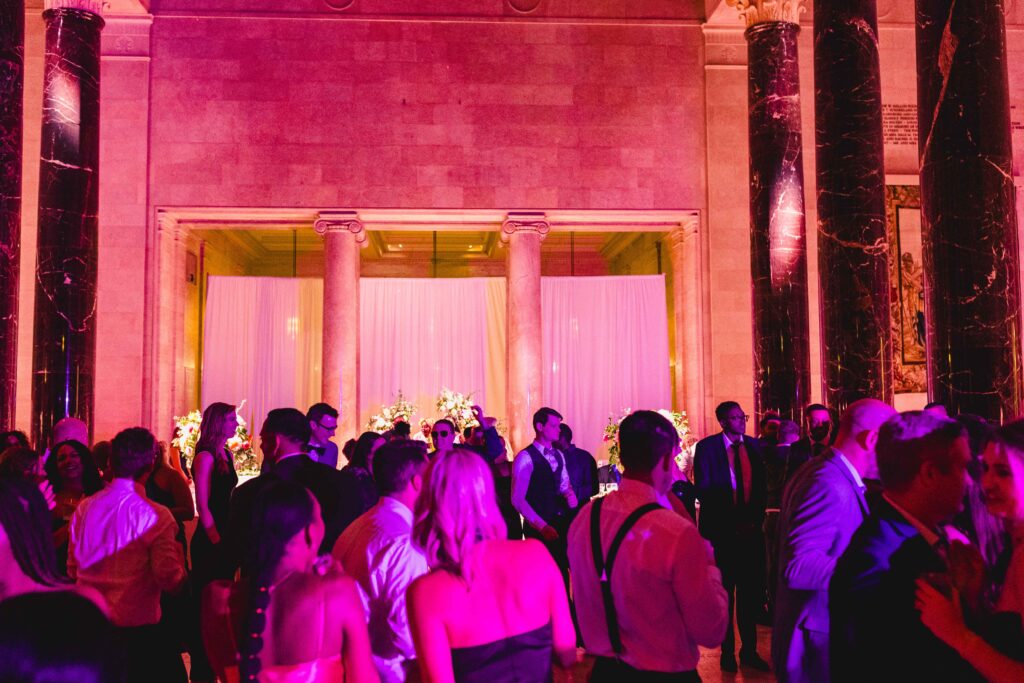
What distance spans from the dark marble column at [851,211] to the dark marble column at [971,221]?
2313mm

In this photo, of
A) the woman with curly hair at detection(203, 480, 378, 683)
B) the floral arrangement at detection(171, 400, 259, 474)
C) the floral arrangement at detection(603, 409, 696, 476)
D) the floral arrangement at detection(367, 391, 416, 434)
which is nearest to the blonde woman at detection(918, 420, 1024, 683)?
the woman with curly hair at detection(203, 480, 378, 683)

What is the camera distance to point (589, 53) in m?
17.9

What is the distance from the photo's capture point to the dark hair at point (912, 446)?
9.45 ft

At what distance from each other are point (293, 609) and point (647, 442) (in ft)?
4.18

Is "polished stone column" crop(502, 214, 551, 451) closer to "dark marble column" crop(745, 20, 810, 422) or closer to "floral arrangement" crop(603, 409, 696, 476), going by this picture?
"floral arrangement" crop(603, 409, 696, 476)

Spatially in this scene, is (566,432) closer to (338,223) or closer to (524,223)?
(524,223)

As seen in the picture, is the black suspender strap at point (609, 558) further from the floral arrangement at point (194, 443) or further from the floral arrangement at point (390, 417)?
the floral arrangement at point (194, 443)

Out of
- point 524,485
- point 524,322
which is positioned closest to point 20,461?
point 524,485

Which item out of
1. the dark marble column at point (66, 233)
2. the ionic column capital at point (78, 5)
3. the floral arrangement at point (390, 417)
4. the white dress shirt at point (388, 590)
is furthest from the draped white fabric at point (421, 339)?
the white dress shirt at point (388, 590)

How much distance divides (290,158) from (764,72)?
826 cm

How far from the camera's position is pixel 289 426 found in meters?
5.24

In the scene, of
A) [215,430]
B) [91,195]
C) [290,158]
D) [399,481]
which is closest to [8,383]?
[91,195]

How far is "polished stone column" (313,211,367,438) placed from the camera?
56.2ft

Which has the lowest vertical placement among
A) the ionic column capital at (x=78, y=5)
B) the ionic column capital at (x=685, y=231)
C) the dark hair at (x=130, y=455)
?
the dark hair at (x=130, y=455)
